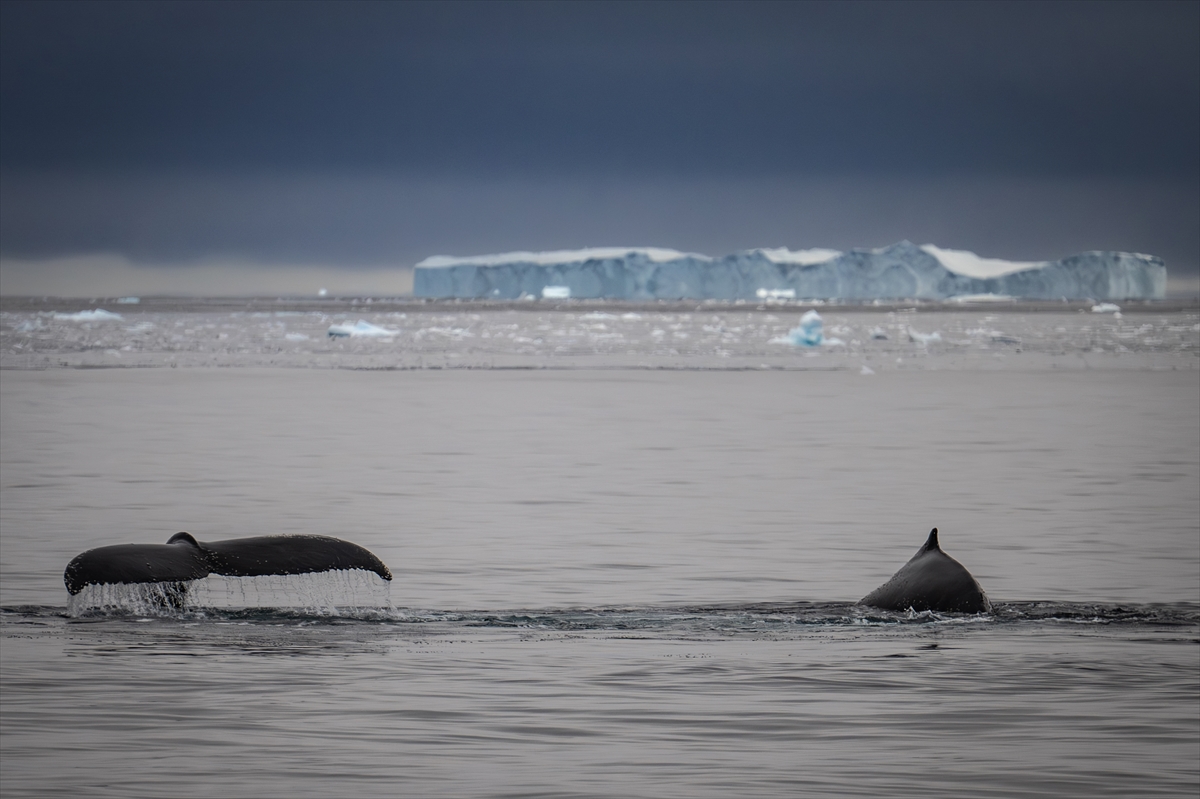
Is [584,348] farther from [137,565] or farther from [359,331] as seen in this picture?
[137,565]

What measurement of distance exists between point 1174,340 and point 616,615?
57.6 meters

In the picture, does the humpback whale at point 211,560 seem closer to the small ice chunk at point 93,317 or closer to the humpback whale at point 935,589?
the humpback whale at point 935,589

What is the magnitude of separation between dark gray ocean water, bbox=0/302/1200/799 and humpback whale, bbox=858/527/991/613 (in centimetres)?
17

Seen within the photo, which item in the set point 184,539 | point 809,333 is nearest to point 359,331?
point 809,333

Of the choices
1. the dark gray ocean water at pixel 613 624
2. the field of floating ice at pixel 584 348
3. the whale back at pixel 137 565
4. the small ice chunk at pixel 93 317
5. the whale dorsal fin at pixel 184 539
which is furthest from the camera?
the small ice chunk at pixel 93 317

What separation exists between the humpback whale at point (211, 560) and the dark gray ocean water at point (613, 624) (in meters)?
Answer: 0.52

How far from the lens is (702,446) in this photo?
22.0 metres

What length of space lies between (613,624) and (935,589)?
180cm

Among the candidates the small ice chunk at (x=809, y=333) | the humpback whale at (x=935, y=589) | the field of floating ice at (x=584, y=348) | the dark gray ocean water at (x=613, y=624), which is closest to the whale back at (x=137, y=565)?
the dark gray ocean water at (x=613, y=624)

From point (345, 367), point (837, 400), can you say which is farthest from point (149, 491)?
point (345, 367)

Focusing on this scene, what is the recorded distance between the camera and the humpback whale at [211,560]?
725 centimetres

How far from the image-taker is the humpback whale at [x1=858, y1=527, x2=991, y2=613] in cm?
961

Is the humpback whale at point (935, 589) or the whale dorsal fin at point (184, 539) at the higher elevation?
the whale dorsal fin at point (184, 539)

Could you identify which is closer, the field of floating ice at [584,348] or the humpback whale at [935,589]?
the humpback whale at [935,589]
